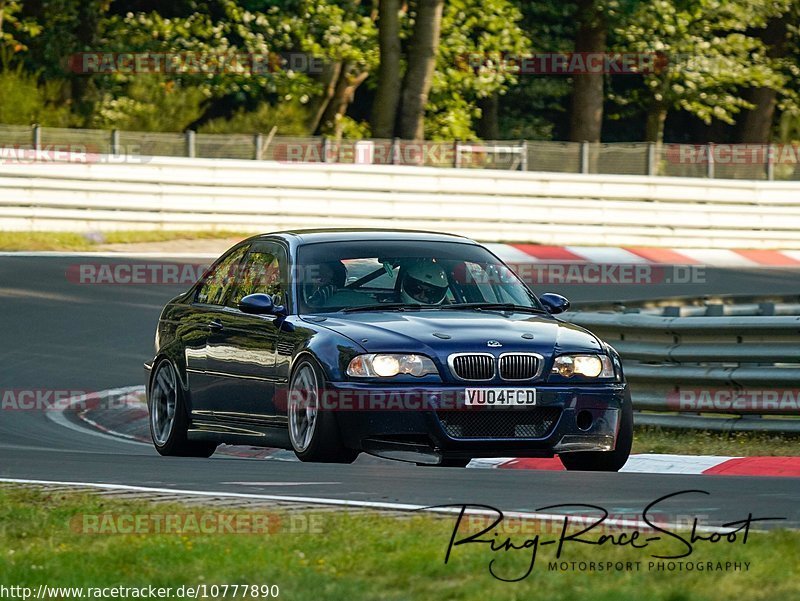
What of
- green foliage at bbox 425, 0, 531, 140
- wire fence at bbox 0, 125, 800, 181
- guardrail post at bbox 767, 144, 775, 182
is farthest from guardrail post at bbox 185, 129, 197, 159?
green foliage at bbox 425, 0, 531, 140

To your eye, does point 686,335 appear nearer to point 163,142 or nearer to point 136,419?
point 136,419

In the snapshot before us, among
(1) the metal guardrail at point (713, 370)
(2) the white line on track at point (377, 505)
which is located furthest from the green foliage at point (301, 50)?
(2) the white line on track at point (377, 505)

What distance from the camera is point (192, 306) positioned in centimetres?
1096

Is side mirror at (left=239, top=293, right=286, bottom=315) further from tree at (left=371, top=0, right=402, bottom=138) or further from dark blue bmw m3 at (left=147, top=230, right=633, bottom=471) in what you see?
tree at (left=371, top=0, right=402, bottom=138)

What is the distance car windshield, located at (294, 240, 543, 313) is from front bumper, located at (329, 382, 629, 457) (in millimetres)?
941

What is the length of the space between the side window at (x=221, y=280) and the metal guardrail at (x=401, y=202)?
41.8ft

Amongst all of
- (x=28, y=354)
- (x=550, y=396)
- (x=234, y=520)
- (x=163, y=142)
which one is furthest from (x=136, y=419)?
(x=163, y=142)

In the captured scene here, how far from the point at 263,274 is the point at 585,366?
227cm

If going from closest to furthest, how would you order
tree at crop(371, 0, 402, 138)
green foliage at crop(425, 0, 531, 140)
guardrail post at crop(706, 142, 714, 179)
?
guardrail post at crop(706, 142, 714, 179), tree at crop(371, 0, 402, 138), green foliage at crop(425, 0, 531, 140)

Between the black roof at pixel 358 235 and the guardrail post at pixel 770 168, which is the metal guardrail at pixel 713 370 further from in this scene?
the guardrail post at pixel 770 168

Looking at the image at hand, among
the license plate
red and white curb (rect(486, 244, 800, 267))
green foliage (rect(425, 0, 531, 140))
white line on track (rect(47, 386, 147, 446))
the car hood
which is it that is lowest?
white line on track (rect(47, 386, 147, 446))

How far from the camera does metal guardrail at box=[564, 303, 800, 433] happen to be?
1126 centimetres

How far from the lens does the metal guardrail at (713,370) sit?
36.9 feet

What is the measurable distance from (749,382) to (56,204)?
14.1m
